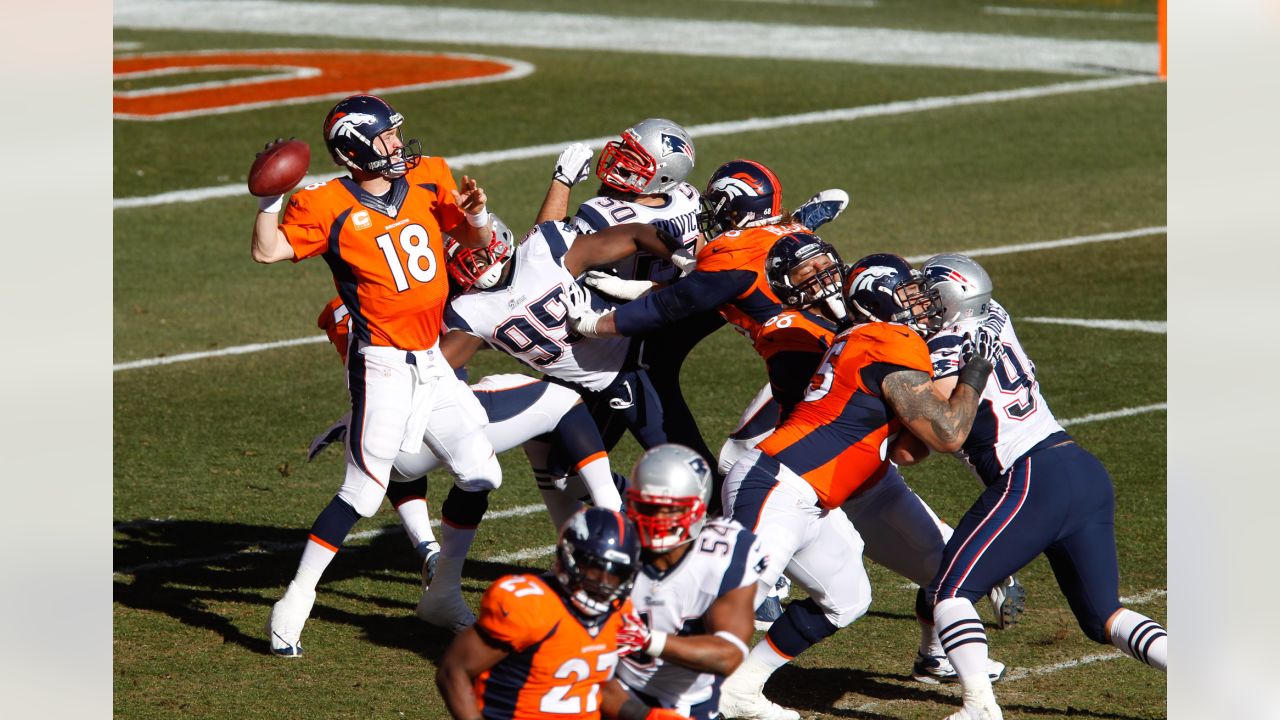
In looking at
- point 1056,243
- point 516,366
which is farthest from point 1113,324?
point 516,366

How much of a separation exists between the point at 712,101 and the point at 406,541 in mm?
13133

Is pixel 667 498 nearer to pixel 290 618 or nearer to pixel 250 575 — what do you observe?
pixel 290 618

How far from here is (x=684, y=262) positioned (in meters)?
7.14

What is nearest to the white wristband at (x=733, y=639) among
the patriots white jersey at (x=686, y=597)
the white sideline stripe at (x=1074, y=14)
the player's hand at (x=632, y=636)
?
the patriots white jersey at (x=686, y=597)

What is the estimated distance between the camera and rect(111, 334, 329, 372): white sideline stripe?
11.8m

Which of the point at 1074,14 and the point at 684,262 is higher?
the point at 684,262

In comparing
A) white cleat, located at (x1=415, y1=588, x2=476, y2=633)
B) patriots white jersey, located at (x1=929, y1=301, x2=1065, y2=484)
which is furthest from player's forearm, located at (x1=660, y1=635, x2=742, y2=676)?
white cleat, located at (x1=415, y1=588, x2=476, y2=633)

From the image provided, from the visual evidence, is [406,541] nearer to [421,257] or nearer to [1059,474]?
[421,257]

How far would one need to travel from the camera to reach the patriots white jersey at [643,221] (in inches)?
301

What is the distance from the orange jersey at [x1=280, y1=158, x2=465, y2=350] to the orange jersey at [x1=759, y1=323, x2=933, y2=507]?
1.65m

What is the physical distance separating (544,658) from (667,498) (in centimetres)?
56

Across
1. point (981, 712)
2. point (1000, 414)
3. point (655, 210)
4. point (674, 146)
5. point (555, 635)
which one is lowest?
point (981, 712)

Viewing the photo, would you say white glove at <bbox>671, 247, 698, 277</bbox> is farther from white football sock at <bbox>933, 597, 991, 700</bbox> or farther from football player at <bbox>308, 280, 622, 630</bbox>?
white football sock at <bbox>933, 597, 991, 700</bbox>

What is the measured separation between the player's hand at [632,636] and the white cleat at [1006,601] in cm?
246
